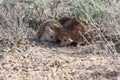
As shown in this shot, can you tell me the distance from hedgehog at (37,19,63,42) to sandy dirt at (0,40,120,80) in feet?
0.39

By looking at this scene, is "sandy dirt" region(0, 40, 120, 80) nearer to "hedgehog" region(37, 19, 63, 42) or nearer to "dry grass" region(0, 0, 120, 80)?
"dry grass" region(0, 0, 120, 80)

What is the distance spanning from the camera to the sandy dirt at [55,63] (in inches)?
148

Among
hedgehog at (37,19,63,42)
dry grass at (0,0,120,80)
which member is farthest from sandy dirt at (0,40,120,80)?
hedgehog at (37,19,63,42)

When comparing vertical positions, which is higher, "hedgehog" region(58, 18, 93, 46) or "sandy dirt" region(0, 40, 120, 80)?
"hedgehog" region(58, 18, 93, 46)

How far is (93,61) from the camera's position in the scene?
13.3 feet

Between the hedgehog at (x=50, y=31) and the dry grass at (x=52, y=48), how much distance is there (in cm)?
10

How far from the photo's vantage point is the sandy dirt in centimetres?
377

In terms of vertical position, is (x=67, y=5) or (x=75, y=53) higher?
(x=67, y=5)

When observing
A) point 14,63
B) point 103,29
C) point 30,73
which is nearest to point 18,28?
point 14,63

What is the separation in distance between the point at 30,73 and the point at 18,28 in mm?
899

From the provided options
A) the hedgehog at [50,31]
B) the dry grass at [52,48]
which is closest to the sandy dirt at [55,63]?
the dry grass at [52,48]

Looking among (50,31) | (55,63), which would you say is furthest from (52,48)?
(55,63)

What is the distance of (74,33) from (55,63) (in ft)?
2.19

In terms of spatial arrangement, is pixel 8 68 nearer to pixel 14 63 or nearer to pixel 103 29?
pixel 14 63
